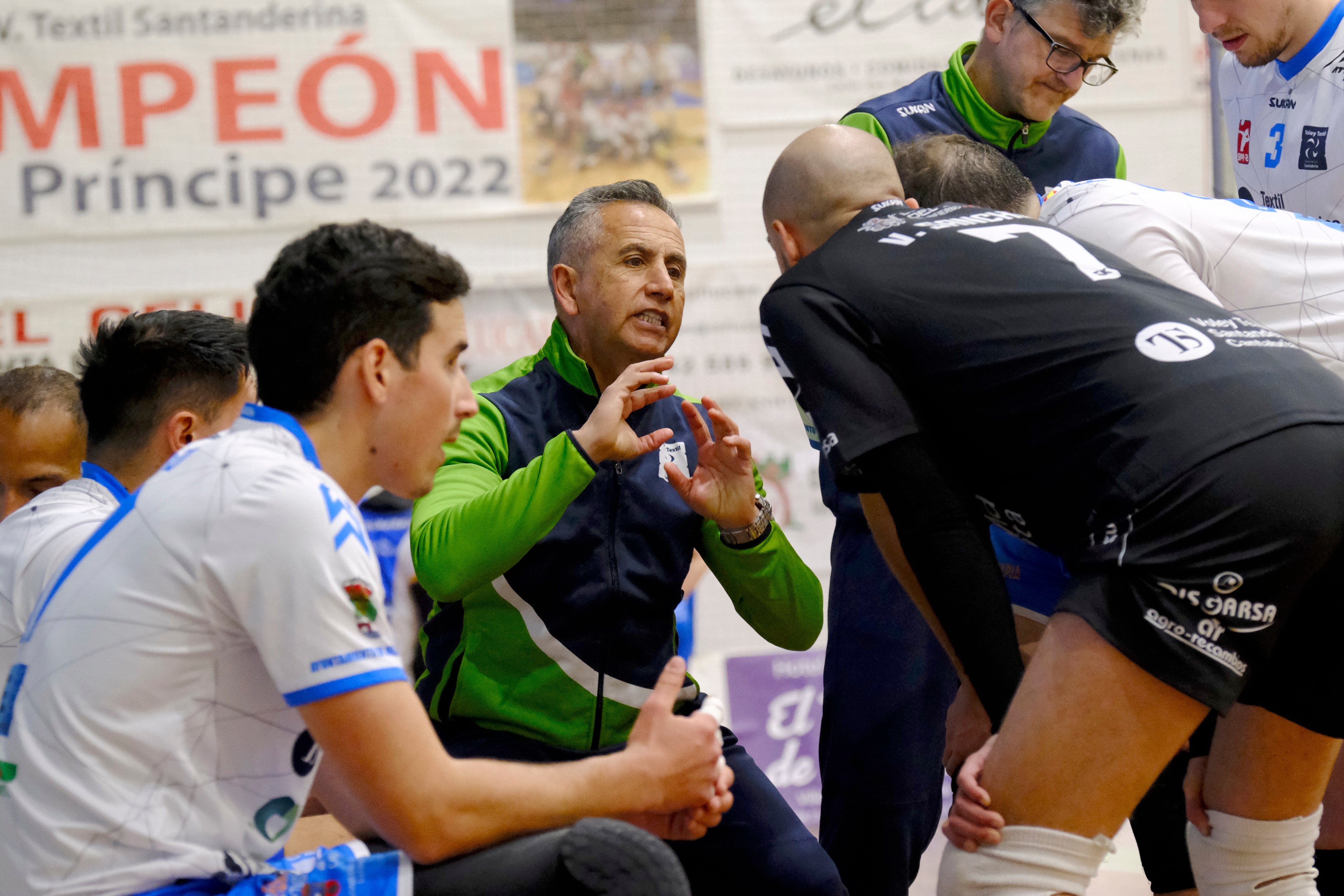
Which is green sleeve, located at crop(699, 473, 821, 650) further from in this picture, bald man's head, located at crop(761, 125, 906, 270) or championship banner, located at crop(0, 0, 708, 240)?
championship banner, located at crop(0, 0, 708, 240)

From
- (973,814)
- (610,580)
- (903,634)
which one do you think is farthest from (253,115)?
(973,814)

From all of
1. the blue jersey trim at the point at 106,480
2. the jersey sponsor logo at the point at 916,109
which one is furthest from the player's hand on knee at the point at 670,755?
the jersey sponsor logo at the point at 916,109

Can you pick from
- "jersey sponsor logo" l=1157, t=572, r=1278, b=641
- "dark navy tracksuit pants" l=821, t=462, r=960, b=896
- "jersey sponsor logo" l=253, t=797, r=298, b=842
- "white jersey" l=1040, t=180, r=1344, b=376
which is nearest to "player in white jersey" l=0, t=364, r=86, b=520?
"jersey sponsor logo" l=253, t=797, r=298, b=842

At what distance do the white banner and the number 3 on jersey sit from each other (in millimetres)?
3151

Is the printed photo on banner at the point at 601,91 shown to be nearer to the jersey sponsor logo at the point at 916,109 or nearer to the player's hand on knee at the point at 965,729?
the jersey sponsor logo at the point at 916,109

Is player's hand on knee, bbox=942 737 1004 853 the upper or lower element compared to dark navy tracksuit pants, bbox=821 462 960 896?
upper

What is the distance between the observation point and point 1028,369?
5.33ft

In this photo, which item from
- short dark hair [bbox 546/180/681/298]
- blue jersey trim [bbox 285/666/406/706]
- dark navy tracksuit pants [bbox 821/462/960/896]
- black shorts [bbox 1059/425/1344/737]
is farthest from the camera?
dark navy tracksuit pants [bbox 821/462/960/896]

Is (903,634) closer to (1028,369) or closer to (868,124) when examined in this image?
→ (1028,369)

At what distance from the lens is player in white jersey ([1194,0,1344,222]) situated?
103 inches

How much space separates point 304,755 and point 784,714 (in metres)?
3.40

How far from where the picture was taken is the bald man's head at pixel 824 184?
198 cm

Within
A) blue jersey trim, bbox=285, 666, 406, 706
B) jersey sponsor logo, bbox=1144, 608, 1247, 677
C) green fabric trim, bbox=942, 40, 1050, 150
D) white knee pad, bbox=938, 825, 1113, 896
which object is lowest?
white knee pad, bbox=938, 825, 1113, 896

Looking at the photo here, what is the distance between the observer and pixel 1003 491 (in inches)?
67.6
